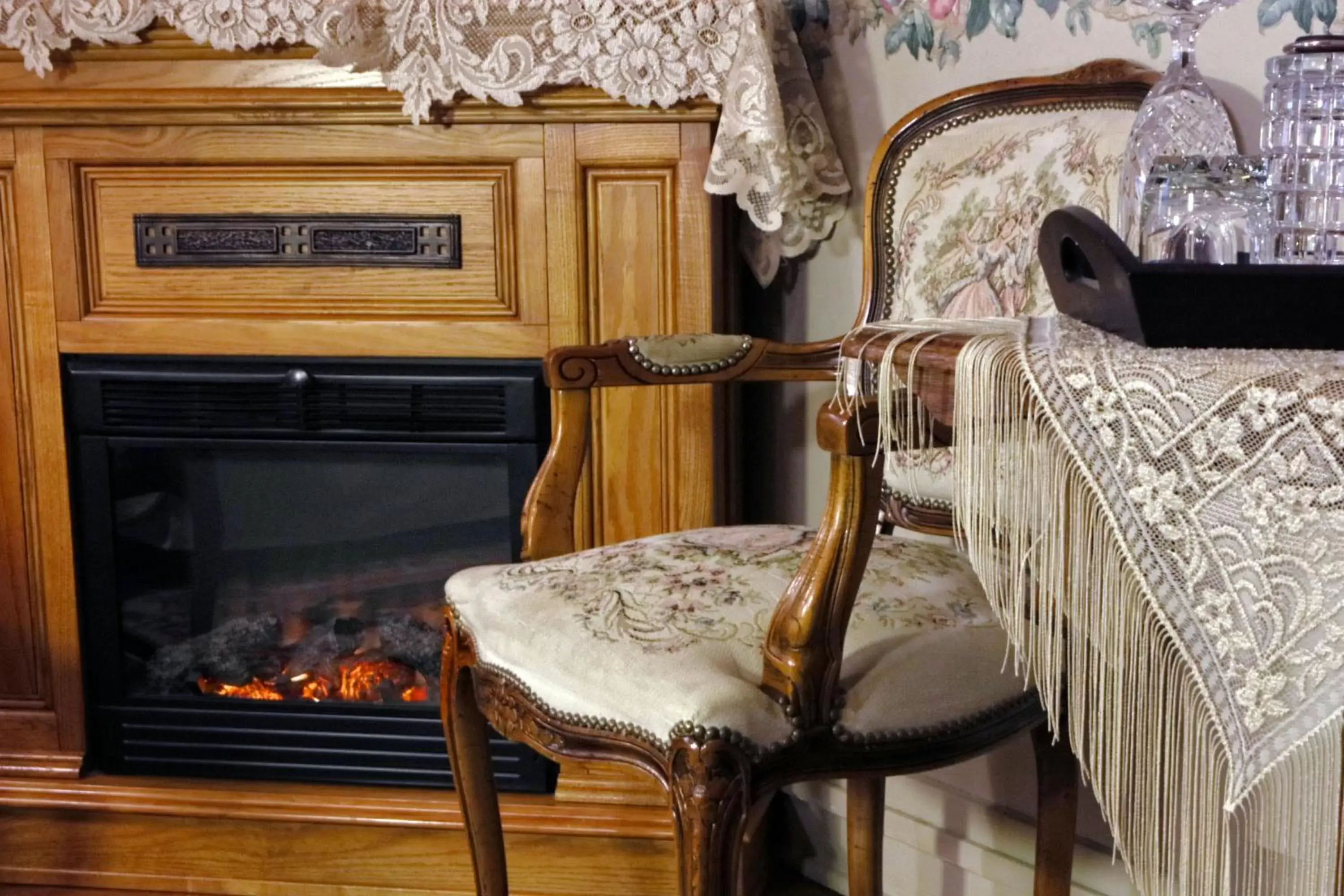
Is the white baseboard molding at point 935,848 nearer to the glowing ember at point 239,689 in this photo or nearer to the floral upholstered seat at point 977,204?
the floral upholstered seat at point 977,204

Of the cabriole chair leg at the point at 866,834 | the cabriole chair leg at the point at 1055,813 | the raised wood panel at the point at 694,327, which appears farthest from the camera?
the raised wood panel at the point at 694,327

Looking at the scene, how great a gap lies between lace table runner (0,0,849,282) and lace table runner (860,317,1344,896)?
0.84m

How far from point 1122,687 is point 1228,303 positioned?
0.25 metres

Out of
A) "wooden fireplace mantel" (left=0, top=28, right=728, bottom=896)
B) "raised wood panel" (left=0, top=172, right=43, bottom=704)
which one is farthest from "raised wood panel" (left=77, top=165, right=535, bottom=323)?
"raised wood panel" (left=0, top=172, right=43, bottom=704)

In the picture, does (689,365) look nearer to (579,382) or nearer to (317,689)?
(579,382)

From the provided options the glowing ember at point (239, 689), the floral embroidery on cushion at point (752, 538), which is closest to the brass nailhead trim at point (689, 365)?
the floral embroidery on cushion at point (752, 538)

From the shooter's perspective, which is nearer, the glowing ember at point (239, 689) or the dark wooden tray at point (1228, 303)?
the dark wooden tray at point (1228, 303)

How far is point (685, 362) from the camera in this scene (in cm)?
147

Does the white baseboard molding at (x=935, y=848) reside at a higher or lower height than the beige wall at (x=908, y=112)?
lower

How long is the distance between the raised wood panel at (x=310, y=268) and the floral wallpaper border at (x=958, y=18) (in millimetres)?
506

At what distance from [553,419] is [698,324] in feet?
1.26

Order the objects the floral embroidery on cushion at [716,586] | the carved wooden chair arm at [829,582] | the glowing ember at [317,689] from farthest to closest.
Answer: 1. the glowing ember at [317,689]
2. the floral embroidery on cushion at [716,586]
3. the carved wooden chair arm at [829,582]

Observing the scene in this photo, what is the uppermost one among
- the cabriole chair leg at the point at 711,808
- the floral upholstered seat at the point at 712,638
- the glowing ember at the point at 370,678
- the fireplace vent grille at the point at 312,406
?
the fireplace vent grille at the point at 312,406

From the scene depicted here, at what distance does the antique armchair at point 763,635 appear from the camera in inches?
41.2
